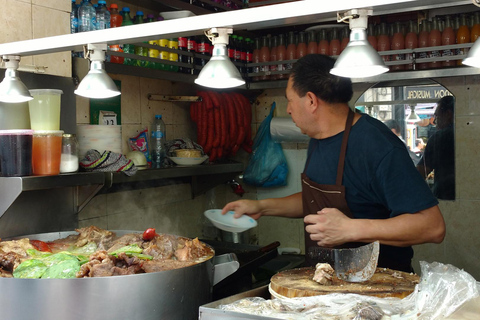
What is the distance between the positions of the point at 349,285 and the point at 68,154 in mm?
1634

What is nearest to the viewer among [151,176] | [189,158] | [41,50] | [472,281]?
[472,281]

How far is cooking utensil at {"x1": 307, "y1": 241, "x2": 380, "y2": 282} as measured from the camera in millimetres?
Answer: 1640

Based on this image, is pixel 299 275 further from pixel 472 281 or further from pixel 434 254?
pixel 434 254

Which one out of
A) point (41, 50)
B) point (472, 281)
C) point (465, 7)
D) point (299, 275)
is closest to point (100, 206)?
point (41, 50)

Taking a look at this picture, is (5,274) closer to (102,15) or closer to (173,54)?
(102,15)

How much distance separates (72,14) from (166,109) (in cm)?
129

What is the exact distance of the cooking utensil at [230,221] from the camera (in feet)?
7.99

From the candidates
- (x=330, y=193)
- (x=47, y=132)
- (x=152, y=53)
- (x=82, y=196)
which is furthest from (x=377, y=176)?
(x=152, y=53)

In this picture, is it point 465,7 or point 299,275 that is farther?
point 465,7

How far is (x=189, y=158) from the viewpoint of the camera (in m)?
3.66

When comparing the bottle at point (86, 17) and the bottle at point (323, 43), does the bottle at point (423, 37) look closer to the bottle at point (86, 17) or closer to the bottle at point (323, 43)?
the bottle at point (323, 43)

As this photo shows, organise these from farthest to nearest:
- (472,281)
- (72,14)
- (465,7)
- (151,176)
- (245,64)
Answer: (245,64), (465,7), (151,176), (72,14), (472,281)

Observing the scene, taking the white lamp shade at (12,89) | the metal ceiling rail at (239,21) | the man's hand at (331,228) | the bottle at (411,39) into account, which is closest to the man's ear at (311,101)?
the man's hand at (331,228)

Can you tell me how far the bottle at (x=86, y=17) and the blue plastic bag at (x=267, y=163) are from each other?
2083 mm
